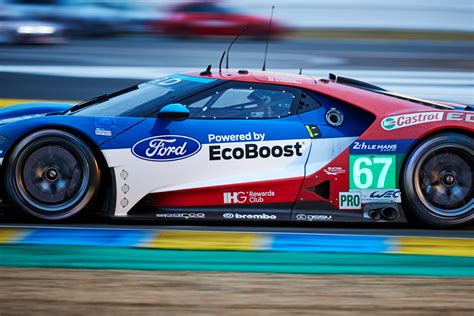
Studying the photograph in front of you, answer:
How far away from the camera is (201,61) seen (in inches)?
677

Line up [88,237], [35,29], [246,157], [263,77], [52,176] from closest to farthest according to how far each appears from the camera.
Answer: [88,237] < [52,176] < [246,157] < [263,77] < [35,29]

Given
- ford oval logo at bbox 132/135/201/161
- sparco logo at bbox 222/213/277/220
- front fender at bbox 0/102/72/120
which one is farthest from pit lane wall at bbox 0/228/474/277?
front fender at bbox 0/102/72/120

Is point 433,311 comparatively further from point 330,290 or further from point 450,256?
point 450,256

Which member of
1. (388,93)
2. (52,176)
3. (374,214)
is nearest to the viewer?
(52,176)

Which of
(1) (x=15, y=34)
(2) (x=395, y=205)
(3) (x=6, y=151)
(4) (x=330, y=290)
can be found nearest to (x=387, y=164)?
(2) (x=395, y=205)

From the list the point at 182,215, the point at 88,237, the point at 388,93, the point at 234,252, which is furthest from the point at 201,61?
the point at 234,252

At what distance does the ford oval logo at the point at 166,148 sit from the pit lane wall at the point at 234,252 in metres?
0.56

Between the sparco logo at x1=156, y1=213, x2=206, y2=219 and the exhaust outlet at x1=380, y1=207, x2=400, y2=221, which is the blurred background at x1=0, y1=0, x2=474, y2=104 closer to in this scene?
the exhaust outlet at x1=380, y1=207, x2=400, y2=221

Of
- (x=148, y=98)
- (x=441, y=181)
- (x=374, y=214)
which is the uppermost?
(x=148, y=98)

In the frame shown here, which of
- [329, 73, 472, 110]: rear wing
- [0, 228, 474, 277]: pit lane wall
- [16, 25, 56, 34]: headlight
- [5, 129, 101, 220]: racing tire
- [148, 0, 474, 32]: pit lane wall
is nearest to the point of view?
[0, 228, 474, 277]: pit lane wall

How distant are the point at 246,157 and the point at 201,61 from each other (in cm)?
1064

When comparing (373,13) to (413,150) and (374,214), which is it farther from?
(374,214)

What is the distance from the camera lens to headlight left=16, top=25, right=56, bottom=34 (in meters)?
17.9

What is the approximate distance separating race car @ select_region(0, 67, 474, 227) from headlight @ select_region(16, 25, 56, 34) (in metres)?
11.3
